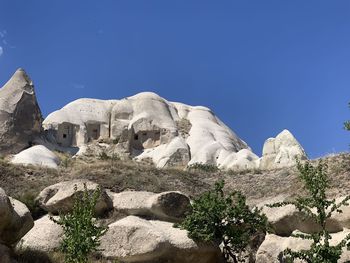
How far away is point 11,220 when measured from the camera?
12867 mm

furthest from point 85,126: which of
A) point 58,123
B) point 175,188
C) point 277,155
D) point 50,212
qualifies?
point 50,212

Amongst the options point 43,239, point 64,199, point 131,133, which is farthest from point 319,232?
point 131,133

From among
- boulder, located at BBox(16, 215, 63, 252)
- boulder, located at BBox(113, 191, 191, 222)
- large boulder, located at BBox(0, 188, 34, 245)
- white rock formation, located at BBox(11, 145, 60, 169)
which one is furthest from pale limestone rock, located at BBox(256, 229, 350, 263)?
white rock formation, located at BBox(11, 145, 60, 169)

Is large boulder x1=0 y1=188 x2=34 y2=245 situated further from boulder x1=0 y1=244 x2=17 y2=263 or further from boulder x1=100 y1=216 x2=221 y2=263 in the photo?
boulder x1=100 y1=216 x2=221 y2=263

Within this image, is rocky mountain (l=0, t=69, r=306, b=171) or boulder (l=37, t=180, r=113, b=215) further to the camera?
rocky mountain (l=0, t=69, r=306, b=171)

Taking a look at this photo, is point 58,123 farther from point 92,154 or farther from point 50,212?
point 50,212

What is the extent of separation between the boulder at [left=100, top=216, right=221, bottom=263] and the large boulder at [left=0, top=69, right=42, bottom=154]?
83.3ft

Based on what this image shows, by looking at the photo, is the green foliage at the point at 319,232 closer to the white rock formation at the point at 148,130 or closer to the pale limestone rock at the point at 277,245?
the pale limestone rock at the point at 277,245

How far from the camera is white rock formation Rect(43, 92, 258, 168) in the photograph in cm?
4081

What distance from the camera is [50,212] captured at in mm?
16406

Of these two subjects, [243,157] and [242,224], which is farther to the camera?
[243,157]

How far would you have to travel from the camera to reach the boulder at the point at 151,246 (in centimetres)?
1393

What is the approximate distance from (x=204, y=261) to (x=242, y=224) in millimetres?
1502

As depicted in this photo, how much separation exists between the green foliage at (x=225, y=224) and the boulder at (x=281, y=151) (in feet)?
51.3
